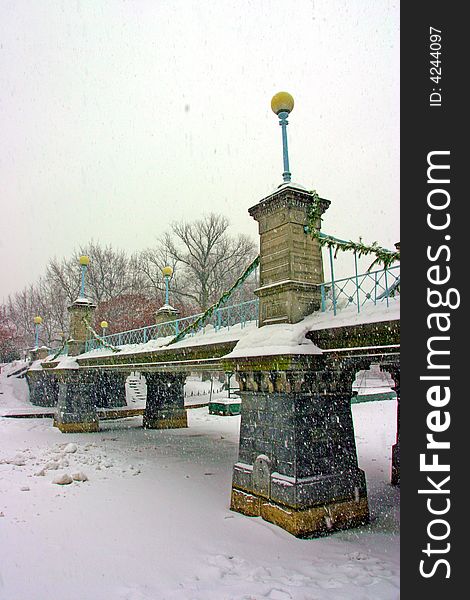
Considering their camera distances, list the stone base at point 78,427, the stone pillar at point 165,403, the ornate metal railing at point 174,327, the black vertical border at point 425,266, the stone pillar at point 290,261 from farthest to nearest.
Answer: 1. the stone pillar at point 165,403
2. the stone base at point 78,427
3. the ornate metal railing at point 174,327
4. the stone pillar at point 290,261
5. the black vertical border at point 425,266

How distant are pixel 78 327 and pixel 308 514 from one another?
15.6m

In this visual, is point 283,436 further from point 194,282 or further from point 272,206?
point 194,282

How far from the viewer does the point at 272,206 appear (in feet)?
26.0

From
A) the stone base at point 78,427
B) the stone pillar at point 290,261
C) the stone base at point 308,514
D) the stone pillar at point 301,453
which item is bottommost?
the stone base at point 78,427

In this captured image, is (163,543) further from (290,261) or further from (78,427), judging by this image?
(78,427)

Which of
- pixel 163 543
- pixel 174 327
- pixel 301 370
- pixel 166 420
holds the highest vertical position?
pixel 174 327

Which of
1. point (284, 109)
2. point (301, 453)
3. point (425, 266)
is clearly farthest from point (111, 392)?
Answer: point (425, 266)

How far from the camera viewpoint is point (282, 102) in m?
7.64

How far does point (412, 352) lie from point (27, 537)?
6.48 metres

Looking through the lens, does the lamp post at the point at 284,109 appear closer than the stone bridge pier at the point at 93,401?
Yes

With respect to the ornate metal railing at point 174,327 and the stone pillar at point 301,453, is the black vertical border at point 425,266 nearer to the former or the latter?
Result: the stone pillar at point 301,453

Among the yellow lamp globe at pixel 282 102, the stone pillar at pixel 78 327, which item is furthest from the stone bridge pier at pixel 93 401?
the yellow lamp globe at pixel 282 102

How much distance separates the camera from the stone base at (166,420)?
64.5 feet

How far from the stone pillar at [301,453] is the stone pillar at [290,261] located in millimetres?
1045
